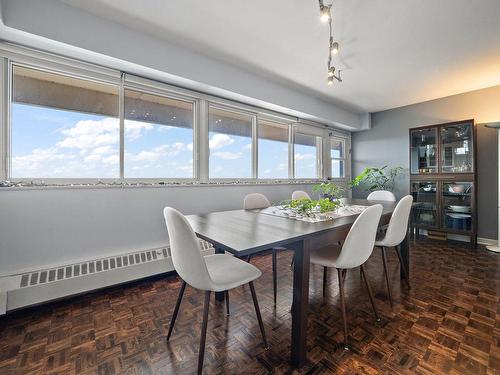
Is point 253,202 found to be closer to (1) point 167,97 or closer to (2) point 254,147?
(2) point 254,147

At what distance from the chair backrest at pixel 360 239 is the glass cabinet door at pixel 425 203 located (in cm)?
314

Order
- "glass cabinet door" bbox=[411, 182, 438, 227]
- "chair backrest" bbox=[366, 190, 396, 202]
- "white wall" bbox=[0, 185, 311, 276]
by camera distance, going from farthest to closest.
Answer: "glass cabinet door" bbox=[411, 182, 438, 227], "chair backrest" bbox=[366, 190, 396, 202], "white wall" bbox=[0, 185, 311, 276]

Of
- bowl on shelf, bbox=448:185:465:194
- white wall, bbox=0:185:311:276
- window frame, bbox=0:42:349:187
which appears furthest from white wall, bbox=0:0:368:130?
bowl on shelf, bbox=448:185:465:194

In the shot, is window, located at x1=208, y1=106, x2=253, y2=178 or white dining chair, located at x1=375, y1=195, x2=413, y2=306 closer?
white dining chair, located at x1=375, y1=195, x2=413, y2=306

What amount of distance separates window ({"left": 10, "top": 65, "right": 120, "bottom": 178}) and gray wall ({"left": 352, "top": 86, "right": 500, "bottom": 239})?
16.5 ft

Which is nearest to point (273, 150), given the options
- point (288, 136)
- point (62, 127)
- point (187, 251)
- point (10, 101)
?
A: point (288, 136)

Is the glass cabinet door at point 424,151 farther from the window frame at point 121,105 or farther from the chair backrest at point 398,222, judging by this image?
the chair backrest at point 398,222

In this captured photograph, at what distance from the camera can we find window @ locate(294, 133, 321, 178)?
4.42m

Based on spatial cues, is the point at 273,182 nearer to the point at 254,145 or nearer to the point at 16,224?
the point at 254,145

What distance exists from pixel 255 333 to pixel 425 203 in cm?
412

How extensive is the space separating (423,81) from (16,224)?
5083 mm

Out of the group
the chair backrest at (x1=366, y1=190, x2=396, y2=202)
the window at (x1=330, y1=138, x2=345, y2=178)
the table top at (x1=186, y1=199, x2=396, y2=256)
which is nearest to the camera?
the table top at (x1=186, y1=199, x2=396, y2=256)

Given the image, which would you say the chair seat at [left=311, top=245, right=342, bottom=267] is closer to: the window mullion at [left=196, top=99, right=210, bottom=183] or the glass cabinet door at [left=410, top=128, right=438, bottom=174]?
the window mullion at [left=196, top=99, right=210, bottom=183]

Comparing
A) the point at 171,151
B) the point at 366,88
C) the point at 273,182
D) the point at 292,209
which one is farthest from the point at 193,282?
the point at 366,88
